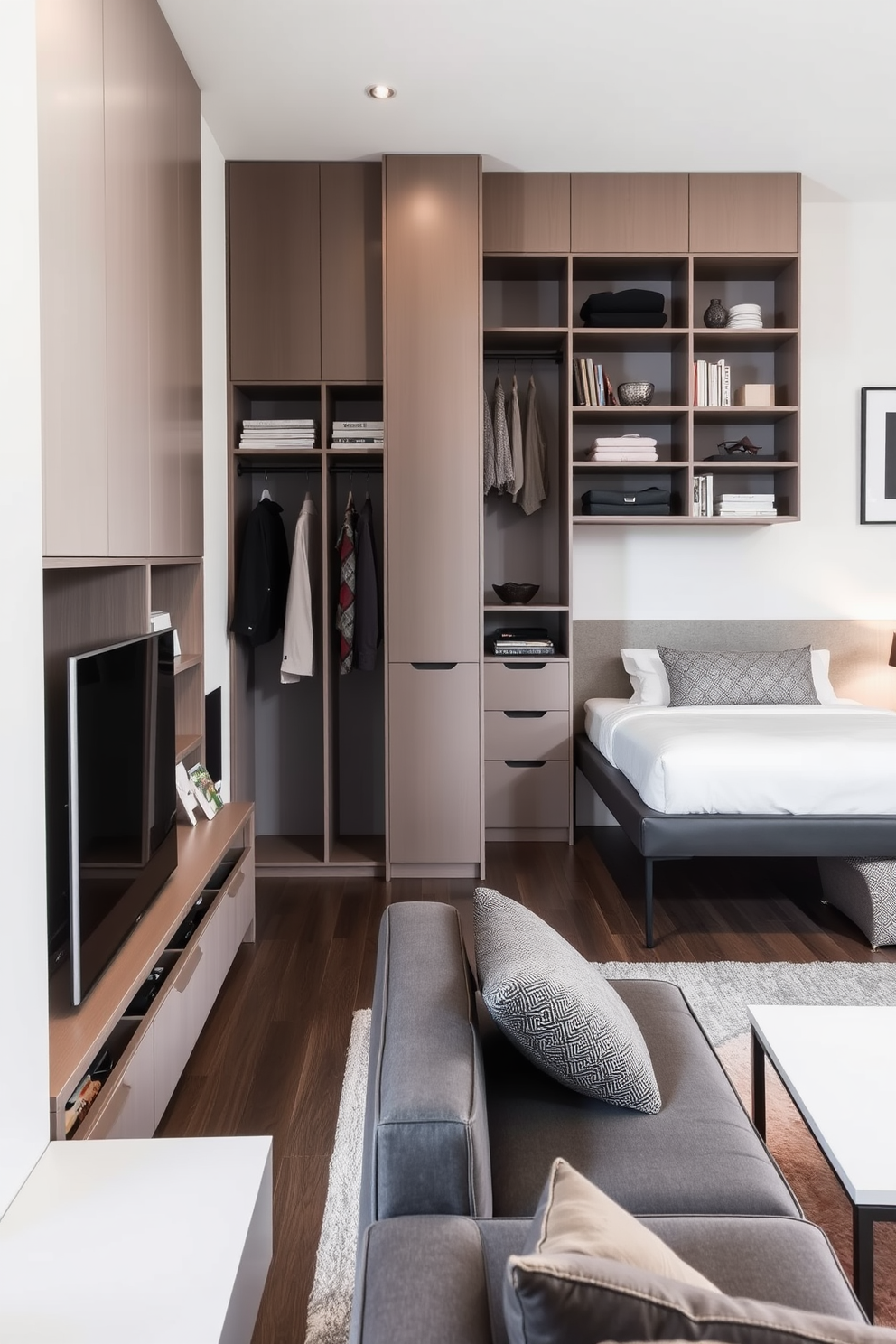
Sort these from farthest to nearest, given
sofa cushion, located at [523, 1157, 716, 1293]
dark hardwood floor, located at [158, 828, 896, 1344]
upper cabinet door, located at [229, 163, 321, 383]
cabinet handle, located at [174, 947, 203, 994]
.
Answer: upper cabinet door, located at [229, 163, 321, 383]
cabinet handle, located at [174, 947, 203, 994]
dark hardwood floor, located at [158, 828, 896, 1344]
sofa cushion, located at [523, 1157, 716, 1293]

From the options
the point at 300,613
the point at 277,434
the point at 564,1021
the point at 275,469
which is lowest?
the point at 564,1021

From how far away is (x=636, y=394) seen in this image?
430 centimetres

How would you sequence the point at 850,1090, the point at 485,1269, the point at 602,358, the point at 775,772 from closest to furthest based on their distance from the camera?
1. the point at 485,1269
2. the point at 850,1090
3. the point at 775,772
4. the point at 602,358

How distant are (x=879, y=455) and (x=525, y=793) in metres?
2.34

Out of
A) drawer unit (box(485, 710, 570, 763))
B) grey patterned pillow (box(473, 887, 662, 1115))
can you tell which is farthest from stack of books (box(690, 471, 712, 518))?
grey patterned pillow (box(473, 887, 662, 1115))

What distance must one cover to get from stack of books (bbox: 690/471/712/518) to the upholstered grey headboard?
601mm

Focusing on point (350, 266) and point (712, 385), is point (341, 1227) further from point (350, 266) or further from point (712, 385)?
point (712, 385)

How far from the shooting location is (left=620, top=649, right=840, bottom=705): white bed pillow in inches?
173

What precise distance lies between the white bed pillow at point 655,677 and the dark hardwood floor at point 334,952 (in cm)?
70

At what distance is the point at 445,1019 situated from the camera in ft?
4.60

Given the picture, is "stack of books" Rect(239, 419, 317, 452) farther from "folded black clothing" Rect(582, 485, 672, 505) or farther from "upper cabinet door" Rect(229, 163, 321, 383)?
"folded black clothing" Rect(582, 485, 672, 505)

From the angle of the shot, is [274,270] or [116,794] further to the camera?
[274,270]

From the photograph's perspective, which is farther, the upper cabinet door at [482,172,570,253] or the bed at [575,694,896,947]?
the upper cabinet door at [482,172,570,253]

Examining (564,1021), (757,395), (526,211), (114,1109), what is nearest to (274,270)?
(526,211)
